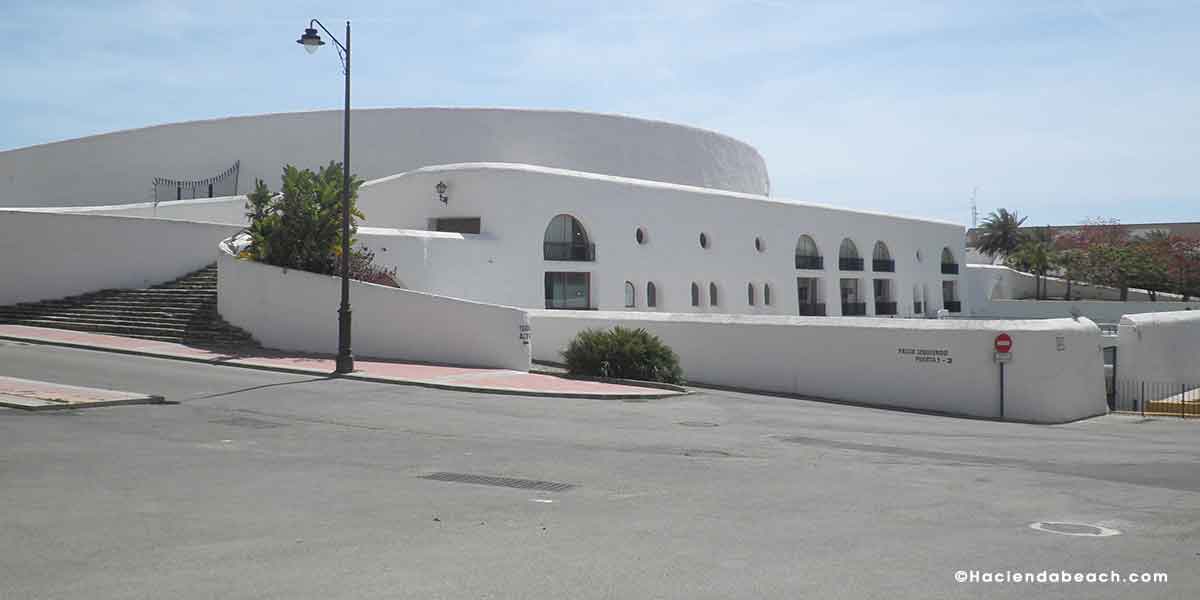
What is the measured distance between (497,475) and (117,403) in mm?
7867

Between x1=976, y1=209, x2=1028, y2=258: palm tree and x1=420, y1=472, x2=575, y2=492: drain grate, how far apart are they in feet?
284

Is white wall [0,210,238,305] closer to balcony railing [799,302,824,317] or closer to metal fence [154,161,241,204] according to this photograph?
metal fence [154,161,241,204]

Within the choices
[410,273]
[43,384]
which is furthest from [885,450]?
[410,273]

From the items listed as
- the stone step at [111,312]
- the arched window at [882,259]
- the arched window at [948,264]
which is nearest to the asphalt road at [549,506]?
the stone step at [111,312]

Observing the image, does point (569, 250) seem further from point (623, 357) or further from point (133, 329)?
point (133, 329)

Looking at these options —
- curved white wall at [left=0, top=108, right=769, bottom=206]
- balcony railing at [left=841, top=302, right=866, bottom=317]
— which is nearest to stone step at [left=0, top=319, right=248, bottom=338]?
curved white wall at [left=0, top=108, right=769, bottom=206]

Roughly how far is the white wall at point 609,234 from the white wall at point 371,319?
216 inches

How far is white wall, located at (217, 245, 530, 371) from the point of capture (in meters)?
24.0

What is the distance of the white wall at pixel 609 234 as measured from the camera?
116ft

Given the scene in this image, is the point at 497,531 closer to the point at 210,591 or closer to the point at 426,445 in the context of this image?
the point at 210,591

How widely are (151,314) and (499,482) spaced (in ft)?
67.4

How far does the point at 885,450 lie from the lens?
47.8 ft

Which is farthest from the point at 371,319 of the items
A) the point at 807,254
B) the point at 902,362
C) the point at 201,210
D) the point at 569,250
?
the point at 807,254
